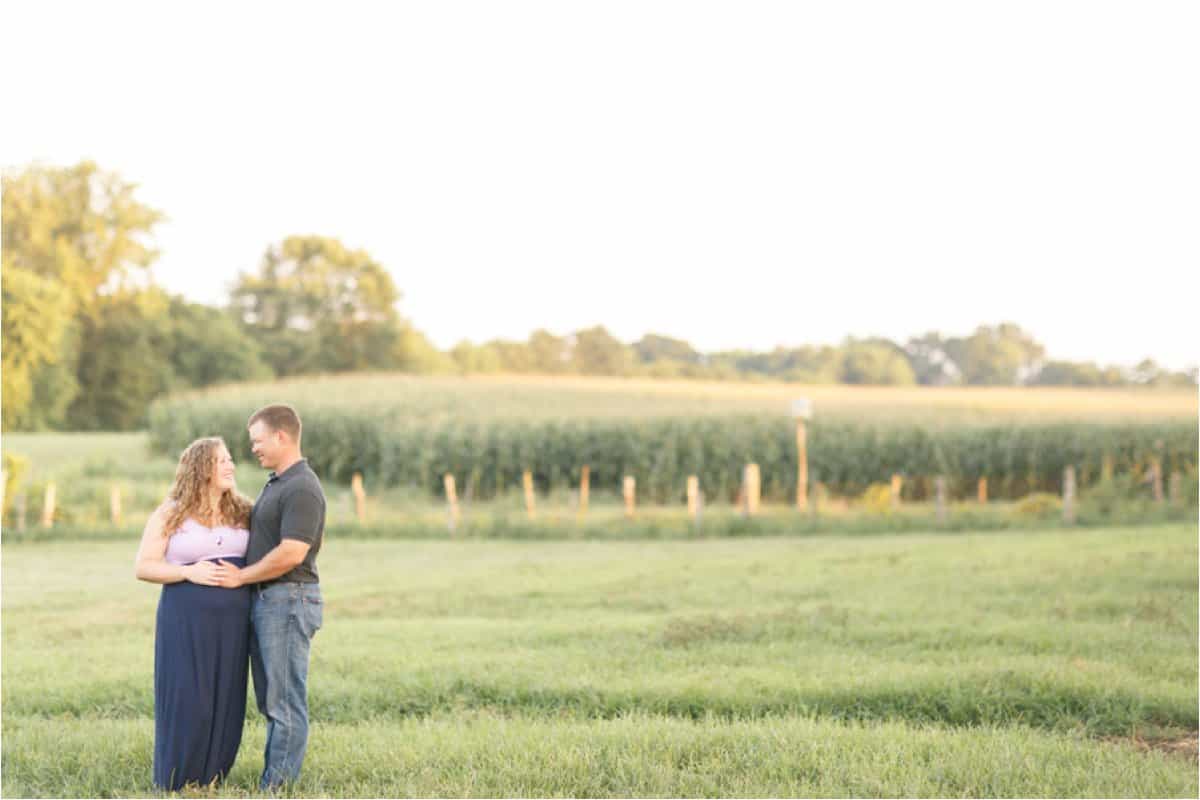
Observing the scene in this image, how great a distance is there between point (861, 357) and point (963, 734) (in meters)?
61.3

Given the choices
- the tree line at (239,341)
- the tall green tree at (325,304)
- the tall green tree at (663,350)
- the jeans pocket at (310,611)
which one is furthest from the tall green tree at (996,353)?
the jeans pocket at (310,611)

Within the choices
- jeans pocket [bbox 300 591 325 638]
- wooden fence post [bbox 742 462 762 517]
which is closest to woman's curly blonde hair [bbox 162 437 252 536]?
jeans pocket [bbox 300 591 325 638]

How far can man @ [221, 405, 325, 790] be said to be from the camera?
691 centimetres

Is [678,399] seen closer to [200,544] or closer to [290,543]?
[200,544]

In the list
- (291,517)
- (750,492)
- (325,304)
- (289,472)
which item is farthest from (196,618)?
(325,304)

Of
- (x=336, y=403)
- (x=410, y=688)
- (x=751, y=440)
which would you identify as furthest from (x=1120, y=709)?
(x=336, y=403)

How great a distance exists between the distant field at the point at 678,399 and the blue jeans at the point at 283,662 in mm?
34567

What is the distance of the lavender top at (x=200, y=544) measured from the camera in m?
7.05

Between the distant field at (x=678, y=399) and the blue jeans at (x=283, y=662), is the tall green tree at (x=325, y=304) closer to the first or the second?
the distant field at (x=678, y=399)

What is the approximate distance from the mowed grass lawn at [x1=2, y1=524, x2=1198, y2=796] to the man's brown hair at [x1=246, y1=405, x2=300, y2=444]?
192cm

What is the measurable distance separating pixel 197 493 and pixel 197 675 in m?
0.95

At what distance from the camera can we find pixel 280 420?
701cm

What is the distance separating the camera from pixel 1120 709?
9117mm

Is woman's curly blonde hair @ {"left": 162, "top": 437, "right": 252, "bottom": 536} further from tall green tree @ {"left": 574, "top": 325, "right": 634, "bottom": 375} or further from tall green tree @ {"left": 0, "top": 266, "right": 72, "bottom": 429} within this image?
tall green tree @ {"left": 574, "top": 325, "right": 634, "bottom": 375}
